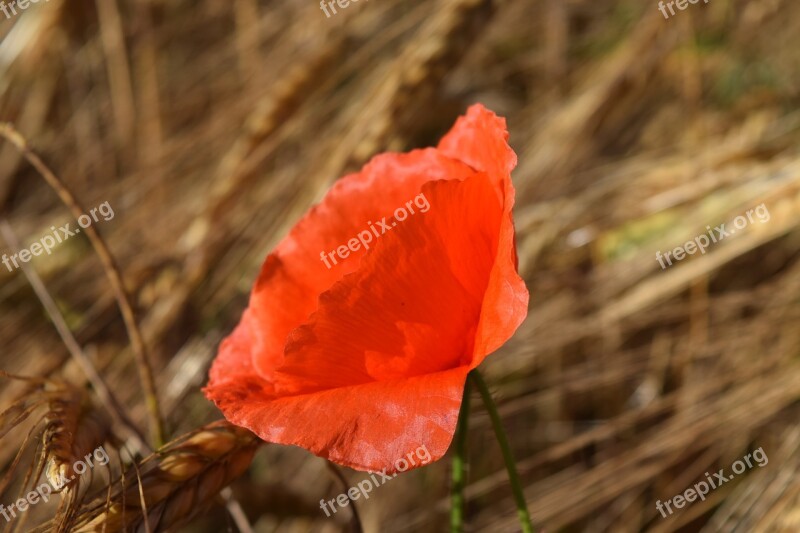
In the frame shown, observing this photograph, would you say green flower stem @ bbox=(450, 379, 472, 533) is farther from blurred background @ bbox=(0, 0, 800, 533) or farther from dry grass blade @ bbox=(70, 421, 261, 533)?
blurred background @ bbox=(0, 0, 800, 533)

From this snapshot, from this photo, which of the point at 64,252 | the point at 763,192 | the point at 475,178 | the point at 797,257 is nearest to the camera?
the point at 475,178

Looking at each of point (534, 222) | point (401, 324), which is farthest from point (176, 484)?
point (534, 222)

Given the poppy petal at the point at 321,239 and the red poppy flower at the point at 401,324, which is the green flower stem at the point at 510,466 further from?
the poppy petal at the point at 321,239

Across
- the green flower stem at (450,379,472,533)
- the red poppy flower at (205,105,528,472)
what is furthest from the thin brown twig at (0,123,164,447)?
the green flower stem at (450,379,472,533)

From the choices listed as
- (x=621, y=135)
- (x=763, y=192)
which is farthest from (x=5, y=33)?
(x=763, y=192)

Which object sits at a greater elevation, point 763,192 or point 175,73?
point 175,73

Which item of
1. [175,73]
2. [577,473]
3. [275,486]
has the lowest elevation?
[577,473]

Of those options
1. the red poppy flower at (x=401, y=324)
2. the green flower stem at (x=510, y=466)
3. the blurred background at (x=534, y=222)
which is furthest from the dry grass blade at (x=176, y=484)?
the blurred background at (x=534, y=222)

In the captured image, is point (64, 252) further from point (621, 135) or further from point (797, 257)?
point (797, 257)
